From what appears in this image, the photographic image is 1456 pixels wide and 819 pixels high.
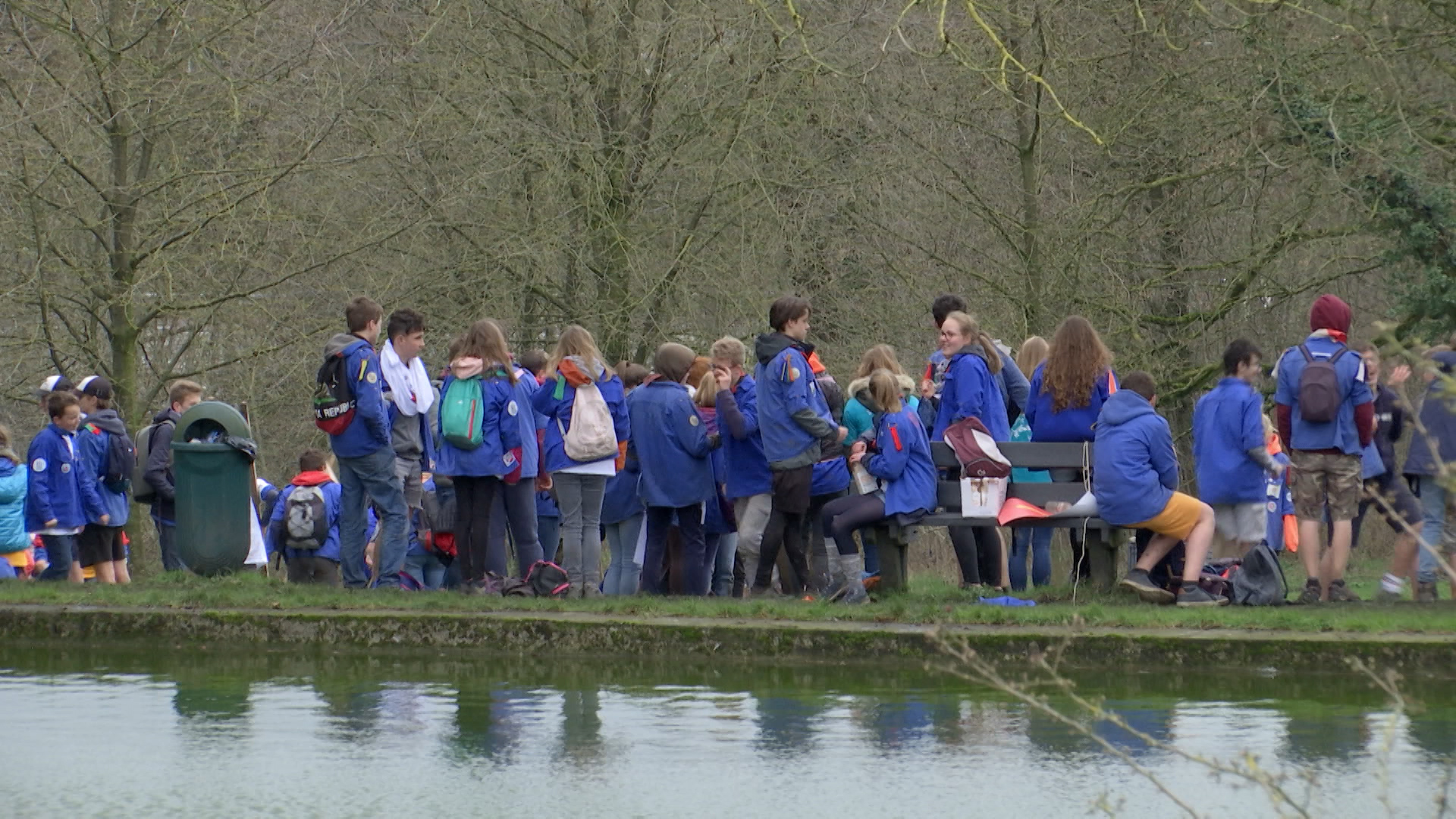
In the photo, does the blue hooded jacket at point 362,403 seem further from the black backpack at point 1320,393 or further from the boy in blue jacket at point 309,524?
the black backpack at point 1320,393

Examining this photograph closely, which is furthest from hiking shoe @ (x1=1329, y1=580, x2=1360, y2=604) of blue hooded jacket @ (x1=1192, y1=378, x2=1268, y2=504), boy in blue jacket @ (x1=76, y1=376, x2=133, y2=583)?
boy in blue jacket @ (x1=76, y1=376, x2=133, y2=583)

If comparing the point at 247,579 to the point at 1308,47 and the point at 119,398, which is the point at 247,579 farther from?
the point at 1308,47

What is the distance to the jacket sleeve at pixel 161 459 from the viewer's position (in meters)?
14.2

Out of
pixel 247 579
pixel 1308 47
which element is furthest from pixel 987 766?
pixel 1308 47

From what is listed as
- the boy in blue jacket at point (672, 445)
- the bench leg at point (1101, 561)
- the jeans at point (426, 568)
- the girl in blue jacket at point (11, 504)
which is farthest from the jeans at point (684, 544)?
the girl in blue jacket at point (11, 504)

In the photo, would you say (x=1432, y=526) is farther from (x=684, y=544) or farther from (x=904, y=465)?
(x=684, y=544)

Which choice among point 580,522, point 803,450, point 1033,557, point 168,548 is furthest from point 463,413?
point 168,548

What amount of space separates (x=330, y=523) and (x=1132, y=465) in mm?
5903

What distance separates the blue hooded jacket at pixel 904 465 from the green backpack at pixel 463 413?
233cm

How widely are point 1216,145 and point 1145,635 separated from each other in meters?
10.5

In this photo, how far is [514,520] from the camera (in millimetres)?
12094

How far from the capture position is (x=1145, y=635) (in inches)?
368

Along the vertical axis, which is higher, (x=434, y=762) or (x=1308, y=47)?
(x=1308, y=47)

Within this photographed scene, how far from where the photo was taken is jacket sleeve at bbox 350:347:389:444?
38.3ft
